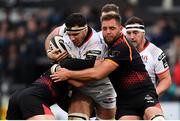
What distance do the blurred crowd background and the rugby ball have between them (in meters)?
7.66

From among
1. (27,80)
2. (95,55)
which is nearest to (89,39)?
(95,55)

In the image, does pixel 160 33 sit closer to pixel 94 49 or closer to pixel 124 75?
pixel 124 75

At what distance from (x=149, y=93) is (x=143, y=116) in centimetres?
33

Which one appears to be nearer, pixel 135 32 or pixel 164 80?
pixel 135 32

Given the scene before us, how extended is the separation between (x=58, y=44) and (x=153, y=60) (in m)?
2.17

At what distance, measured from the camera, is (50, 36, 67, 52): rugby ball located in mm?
10648

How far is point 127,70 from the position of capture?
1098 centimetres

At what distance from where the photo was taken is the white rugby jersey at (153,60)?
1230cm

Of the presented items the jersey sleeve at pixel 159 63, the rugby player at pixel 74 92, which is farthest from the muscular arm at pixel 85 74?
the jersey sleeve at pixel 159 63

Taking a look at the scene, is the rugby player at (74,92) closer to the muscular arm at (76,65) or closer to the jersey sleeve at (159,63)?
the muscular arm at (76,65)

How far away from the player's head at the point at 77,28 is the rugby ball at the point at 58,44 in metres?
0.16

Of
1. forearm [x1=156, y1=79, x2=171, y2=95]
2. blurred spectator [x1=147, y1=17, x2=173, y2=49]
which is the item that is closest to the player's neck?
forearm [x1=156, y1=79, x2=171, y2=95]

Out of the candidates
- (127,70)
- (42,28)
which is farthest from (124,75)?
(42,28)

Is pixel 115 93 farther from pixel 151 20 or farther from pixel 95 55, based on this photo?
pixel 151 20
